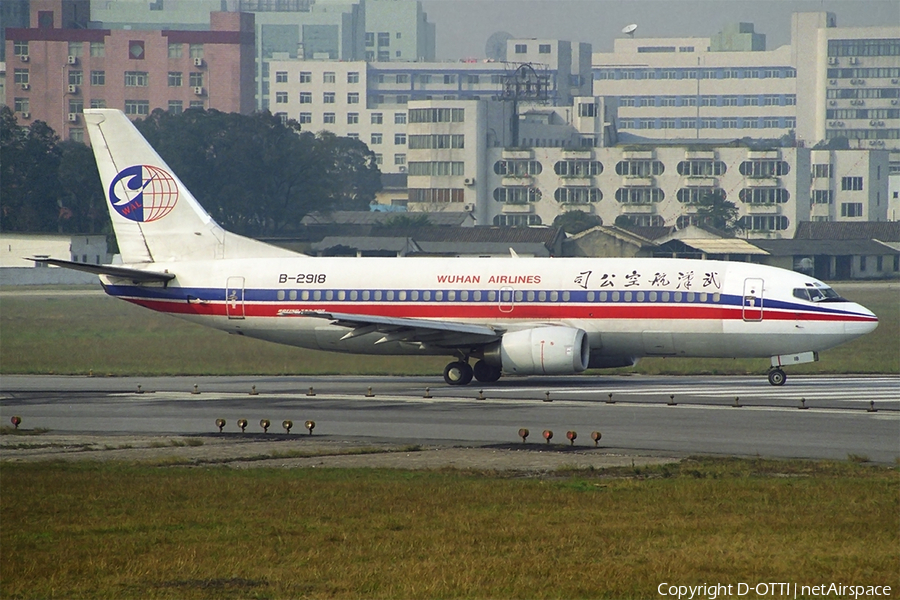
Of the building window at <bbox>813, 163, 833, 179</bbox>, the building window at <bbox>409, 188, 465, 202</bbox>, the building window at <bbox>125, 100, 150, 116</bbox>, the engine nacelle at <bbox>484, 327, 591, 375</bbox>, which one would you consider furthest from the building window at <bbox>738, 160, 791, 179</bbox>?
the engine nacelle at <bbox>484, 327, 591, 375</bbox>

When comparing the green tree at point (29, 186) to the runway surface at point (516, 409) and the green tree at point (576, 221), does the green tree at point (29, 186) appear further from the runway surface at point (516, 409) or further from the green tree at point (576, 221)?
the runway surface at point (516, 409)

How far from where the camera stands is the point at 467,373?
1628 inches

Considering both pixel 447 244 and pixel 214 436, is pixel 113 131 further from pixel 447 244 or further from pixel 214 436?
pixel 447 244

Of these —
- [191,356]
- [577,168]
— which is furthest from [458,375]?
[577,168]

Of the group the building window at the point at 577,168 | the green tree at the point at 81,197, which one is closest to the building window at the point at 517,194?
the building window at the point at 577,168

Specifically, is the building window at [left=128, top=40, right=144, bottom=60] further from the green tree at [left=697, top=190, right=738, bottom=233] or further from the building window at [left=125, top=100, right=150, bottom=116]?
the green tree at [left=697, top=190, right=738, bottom=233]

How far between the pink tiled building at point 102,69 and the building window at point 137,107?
0.15m

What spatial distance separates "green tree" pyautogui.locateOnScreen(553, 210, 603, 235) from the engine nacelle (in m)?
94.7

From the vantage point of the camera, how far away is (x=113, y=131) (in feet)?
146

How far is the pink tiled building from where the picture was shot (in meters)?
183

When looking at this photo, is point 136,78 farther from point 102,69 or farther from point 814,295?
point 814,295

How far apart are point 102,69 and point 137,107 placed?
24.7 ft

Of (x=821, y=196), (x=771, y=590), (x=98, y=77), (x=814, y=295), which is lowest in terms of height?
(x=771, y=590)

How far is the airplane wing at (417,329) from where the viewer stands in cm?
3953
